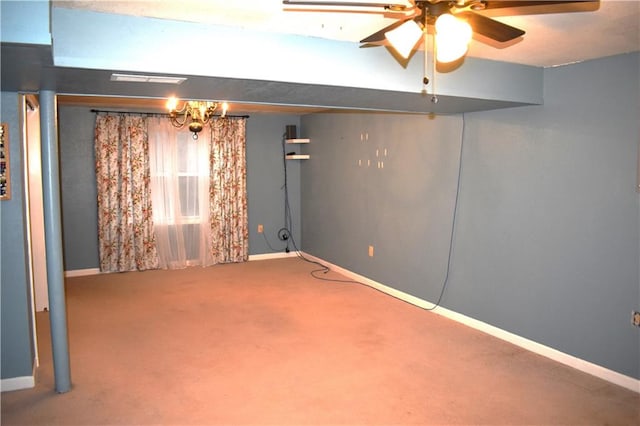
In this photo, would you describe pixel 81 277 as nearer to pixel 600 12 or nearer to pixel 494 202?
pixel 494 202

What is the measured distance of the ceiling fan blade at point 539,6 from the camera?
181cm

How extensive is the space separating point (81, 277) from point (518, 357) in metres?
5.29

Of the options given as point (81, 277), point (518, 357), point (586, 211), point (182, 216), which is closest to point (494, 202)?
point (586, 211)

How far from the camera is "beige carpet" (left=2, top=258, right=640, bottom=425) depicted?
301 cm

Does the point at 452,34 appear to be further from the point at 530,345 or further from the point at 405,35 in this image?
the point at 530,345

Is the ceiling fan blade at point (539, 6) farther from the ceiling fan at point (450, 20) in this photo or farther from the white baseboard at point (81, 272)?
the white baseboard at point (81, 272)

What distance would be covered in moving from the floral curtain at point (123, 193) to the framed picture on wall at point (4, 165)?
3.42 m

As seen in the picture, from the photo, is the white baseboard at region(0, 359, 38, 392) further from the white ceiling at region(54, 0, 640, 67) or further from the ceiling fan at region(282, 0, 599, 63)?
the ceiling fan at region(282, 0, 599, 63)

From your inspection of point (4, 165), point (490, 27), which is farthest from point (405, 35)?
point (4, 165)

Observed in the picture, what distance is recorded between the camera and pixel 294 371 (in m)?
3.62

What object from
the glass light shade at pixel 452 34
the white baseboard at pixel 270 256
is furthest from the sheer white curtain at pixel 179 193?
the glass light shade at pixel 452 34

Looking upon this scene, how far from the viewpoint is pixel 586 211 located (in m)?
3.54

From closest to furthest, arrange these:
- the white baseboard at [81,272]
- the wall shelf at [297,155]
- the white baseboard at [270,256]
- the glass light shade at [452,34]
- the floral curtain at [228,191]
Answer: the glass light shade at [452,34]
the white baseboard at [81,272]
the floral curtain at [228,191]
the wall shelf at [297,155]
the white baseboard at [270,256]

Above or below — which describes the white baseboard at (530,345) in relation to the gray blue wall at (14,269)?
below
